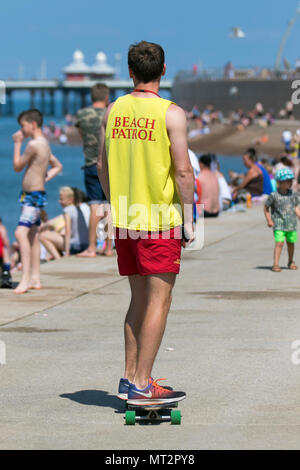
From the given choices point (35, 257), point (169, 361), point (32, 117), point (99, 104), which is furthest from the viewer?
point (99, 104)

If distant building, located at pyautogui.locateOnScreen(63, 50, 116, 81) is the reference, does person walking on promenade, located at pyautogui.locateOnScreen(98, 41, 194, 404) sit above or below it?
below

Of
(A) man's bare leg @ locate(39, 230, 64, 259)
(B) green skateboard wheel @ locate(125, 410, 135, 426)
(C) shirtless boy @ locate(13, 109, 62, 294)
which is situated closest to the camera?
(B) green skateboard wheel @ locate(125, 410, 135, 426)

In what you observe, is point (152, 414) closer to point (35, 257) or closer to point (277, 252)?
point (35, 257)

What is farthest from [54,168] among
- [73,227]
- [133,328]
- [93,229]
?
[133,328]

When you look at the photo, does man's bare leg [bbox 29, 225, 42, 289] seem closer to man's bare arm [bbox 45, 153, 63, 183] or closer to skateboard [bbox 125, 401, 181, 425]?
man's bare arm [bbox 45, 153, 63, 183]

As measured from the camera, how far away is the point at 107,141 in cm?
A: 532

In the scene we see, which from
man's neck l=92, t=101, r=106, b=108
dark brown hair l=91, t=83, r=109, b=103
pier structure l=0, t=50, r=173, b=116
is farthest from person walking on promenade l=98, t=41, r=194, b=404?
pier structure l=0, t=50, r=173, b=116

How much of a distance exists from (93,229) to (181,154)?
683cm

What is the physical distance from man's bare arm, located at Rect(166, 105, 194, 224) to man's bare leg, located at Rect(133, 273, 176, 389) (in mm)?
339

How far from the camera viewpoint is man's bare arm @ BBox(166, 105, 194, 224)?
509 cm

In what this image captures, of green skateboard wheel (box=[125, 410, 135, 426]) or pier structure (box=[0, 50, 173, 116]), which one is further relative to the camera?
pier structure (box=[0, 50, 173, 116])

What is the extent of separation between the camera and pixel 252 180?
19984 mm

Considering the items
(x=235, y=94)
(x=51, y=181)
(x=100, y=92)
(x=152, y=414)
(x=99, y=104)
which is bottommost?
(x=51, y=181)
